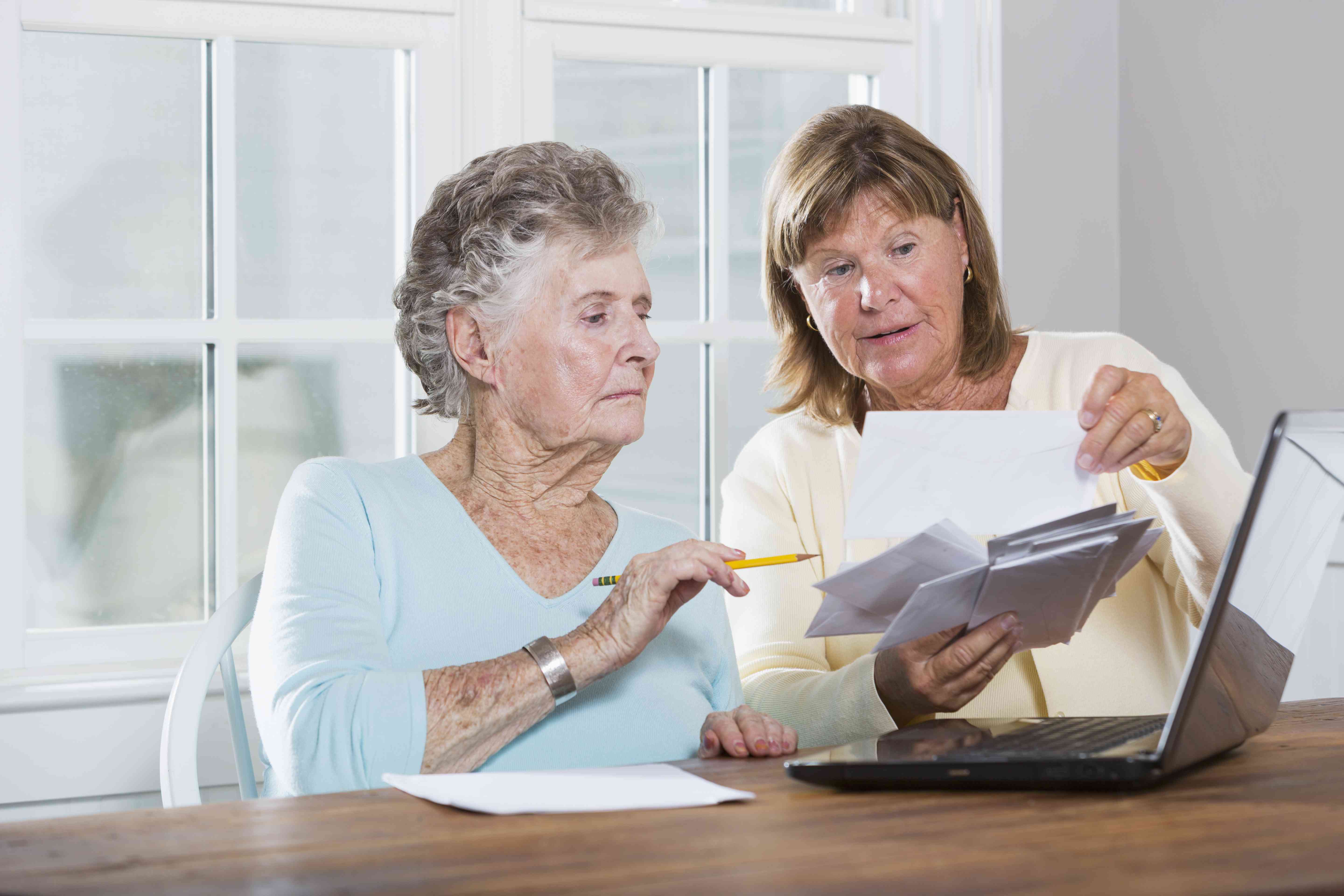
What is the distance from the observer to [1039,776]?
773mm

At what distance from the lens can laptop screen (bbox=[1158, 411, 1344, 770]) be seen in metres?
0.75

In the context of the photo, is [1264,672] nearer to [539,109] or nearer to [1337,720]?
[1337,720]

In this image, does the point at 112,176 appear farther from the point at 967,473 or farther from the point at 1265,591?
the point at 1265,591

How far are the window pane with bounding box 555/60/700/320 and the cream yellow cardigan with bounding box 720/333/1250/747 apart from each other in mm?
588

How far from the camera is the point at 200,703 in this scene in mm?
1319

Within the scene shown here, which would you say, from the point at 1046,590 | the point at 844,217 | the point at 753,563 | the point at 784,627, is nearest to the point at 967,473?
the point at 1046,590

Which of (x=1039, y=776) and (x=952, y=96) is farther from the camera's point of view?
(x=952, y=96)

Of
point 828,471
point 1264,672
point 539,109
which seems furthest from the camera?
point 539,109

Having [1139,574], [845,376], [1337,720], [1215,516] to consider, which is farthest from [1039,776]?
[845,376]

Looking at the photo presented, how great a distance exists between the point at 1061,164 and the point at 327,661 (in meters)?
1.95

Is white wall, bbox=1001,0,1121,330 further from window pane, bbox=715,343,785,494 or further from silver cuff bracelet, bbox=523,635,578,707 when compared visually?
silver cuff bracelet, bbox=523,635,578,707

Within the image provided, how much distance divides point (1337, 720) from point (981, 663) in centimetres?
34

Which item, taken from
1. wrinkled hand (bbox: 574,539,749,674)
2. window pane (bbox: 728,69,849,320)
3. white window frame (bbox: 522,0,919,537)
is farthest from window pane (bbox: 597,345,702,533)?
wrinkled hand (bbox: 574,539,749,674)

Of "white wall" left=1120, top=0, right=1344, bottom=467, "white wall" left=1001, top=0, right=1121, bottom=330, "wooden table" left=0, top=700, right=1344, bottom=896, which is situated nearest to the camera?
"wooden table" left=0, top=700, right=1344, bottom=896
